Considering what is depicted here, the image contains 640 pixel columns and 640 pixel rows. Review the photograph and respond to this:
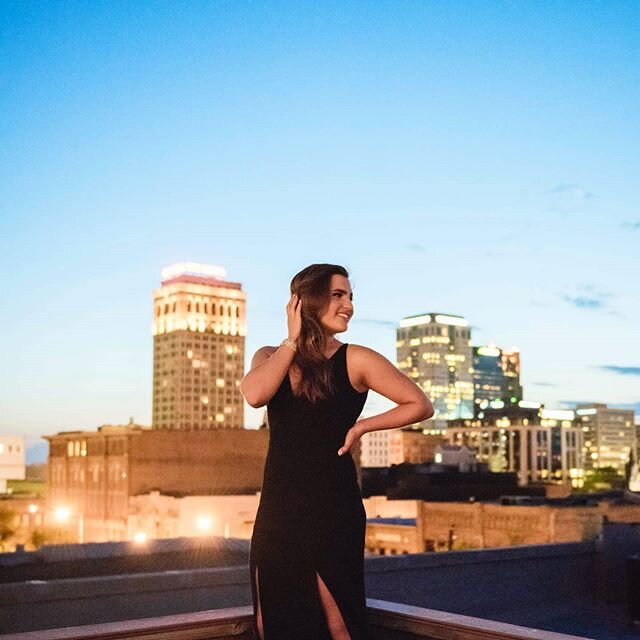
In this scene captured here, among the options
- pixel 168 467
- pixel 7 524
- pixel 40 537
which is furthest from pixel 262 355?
pixel 7 524

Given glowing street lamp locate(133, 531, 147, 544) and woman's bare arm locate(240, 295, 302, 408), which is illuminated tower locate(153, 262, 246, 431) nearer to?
glowing street lamp locate(133, 531, 147, 544)

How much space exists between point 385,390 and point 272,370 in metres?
0.51

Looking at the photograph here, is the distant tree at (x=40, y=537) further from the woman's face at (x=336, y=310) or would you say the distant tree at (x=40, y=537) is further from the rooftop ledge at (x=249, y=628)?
the woman's face at (x=336, y=310)

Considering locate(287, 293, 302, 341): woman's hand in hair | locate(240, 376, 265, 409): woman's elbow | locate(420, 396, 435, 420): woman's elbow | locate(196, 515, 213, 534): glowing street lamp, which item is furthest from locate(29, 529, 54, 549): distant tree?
locate(420, 396, 435, 420): woman's elbow

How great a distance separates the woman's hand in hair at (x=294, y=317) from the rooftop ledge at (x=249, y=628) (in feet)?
5.60

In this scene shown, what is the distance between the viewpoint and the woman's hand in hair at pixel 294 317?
13.9ft

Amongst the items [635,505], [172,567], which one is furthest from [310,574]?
[635,505]

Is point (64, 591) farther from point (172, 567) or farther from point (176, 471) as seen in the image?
point (176, 471)

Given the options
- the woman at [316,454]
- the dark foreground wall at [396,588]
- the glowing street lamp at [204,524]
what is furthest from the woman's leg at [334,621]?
the glowing street lamp at [204,524]

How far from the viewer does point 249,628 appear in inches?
200

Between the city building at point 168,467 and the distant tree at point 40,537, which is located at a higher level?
the city building at point 168,467

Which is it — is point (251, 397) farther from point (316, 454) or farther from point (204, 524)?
point (204, 524)

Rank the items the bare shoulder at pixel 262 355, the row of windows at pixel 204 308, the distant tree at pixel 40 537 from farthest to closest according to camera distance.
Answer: the row of windows at pixel 204 308 → the distant tree at pixel 40 537 → the bare shoulder at pixel 262 355

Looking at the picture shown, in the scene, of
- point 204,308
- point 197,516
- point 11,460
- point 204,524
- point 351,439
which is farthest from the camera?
point 204,308
